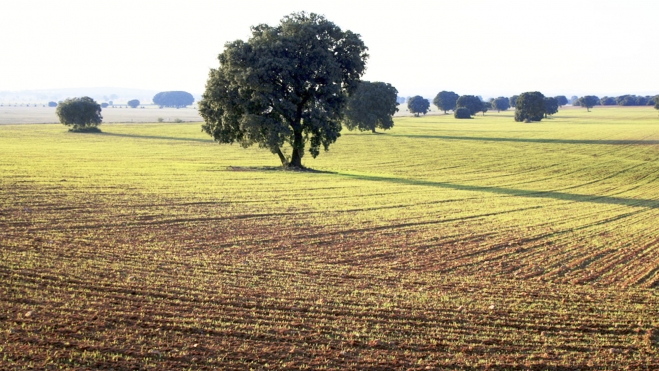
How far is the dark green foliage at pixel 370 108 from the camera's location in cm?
9619

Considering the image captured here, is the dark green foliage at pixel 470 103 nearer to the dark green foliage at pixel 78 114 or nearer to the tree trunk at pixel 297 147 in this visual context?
the dark green foliage at pixel 78 114

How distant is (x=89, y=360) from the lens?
1025 cm

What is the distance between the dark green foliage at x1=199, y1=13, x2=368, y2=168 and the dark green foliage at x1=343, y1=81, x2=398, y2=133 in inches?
1875

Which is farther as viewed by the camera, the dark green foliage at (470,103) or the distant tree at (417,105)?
the dark green foliage at (470,103)

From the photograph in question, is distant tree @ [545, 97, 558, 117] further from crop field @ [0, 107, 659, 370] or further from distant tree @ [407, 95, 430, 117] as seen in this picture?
crop field @ [0, 107, 659, 370]

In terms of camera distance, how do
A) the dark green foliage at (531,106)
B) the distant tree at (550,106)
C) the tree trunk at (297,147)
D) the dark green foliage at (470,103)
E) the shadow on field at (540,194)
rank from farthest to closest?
the dark green foliage at (470,103), the distant tree at (550,106), the dark green foliage at (531,106), the tree trunk at (297,147), the shadow on field at (540,194)

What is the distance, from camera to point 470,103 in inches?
7613

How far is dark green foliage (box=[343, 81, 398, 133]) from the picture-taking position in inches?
3787

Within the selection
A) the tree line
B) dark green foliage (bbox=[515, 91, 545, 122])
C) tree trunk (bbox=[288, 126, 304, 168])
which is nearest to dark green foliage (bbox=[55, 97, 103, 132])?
the tree line

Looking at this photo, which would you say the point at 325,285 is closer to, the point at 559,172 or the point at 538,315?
the point at 538,315

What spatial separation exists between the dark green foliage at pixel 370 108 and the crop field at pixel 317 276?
59203 millimetres

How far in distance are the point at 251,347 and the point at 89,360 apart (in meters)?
2.79

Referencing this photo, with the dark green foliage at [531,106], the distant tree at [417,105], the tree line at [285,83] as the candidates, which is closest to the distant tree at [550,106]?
the dark green foliage at [531,106]

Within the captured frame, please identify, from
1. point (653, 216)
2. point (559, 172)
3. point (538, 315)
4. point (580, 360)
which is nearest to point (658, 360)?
point (580, 360)
